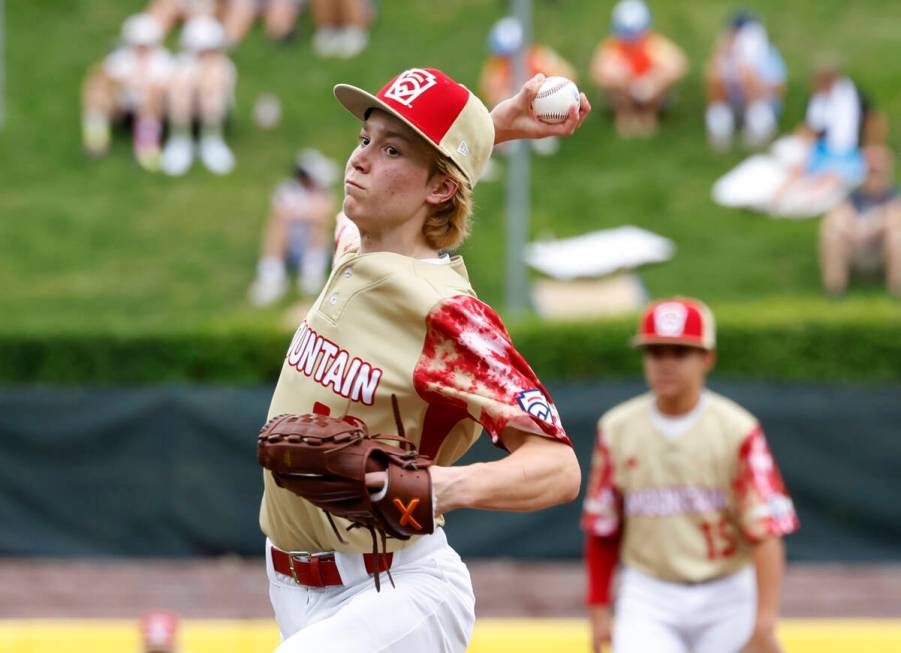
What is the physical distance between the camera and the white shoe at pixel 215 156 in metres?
19.9

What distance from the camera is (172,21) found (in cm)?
2177

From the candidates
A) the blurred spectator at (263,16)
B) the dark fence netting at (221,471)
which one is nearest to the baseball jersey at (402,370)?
the dark fence netting at (221,471)

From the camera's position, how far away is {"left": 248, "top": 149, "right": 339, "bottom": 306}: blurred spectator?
16.0 m

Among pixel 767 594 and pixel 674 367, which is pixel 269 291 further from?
pixel 767 594

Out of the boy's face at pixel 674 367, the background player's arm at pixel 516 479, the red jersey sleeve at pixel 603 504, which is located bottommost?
the red jersey sleeve at pixel 603 504

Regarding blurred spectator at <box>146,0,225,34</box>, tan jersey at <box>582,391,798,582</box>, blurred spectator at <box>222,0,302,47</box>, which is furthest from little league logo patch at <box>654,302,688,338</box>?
blurred spectator at <box>222,0,302,47</box>

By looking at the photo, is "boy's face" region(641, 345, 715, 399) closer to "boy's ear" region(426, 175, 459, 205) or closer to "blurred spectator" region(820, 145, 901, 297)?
"boy's ear" region(426, 175, 459, 205)

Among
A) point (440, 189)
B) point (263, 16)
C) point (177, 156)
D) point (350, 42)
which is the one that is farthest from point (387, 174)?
point (263, 16)

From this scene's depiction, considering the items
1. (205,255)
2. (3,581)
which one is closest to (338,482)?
(3,581)

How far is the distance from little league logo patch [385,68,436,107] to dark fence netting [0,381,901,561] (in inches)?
297

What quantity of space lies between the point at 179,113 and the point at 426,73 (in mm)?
15631

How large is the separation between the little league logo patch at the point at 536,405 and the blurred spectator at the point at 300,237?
12.6 m

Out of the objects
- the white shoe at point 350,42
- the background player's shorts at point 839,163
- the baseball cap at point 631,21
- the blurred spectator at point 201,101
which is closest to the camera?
the background player's shorts at point 839,163

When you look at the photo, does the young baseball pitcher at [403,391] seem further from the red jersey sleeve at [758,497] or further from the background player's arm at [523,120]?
the red jersey sleeve at [758,497]
